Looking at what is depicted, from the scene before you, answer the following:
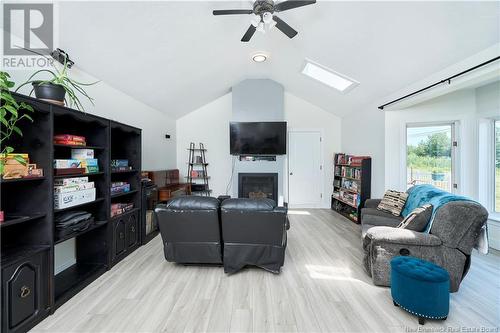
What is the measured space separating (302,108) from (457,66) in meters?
3.28

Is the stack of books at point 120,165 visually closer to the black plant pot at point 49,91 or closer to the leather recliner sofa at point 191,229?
the leather recliner sofa at point 191,229

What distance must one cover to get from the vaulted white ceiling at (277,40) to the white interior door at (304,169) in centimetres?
174

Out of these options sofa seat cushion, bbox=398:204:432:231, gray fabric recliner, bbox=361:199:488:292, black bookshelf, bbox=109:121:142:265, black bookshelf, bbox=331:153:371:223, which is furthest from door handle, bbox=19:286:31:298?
black bookshelf, bbox=331:153:371:223

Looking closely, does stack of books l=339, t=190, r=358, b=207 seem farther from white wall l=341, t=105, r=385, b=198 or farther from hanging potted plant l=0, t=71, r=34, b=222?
hanging potted plant l=0, t=71, r=34, b=222

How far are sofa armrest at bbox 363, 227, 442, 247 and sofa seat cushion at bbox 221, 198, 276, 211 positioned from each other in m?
1.08

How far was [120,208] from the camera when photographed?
2.76 metres

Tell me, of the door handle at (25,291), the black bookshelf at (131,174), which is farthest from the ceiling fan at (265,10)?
the door handle at (25,291)

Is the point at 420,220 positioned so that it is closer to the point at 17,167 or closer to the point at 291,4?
the point at 291,4

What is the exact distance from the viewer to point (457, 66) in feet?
8.08

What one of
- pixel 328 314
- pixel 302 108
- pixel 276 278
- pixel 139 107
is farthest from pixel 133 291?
pixel 302 108

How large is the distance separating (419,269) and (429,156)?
2971mm

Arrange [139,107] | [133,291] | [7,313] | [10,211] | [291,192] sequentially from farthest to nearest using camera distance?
[291,192] → [139,107] → [133,291] → [10,211] → [7,313]

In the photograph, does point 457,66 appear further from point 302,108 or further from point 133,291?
point 133,291

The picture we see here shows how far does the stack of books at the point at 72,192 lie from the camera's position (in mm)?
1909
